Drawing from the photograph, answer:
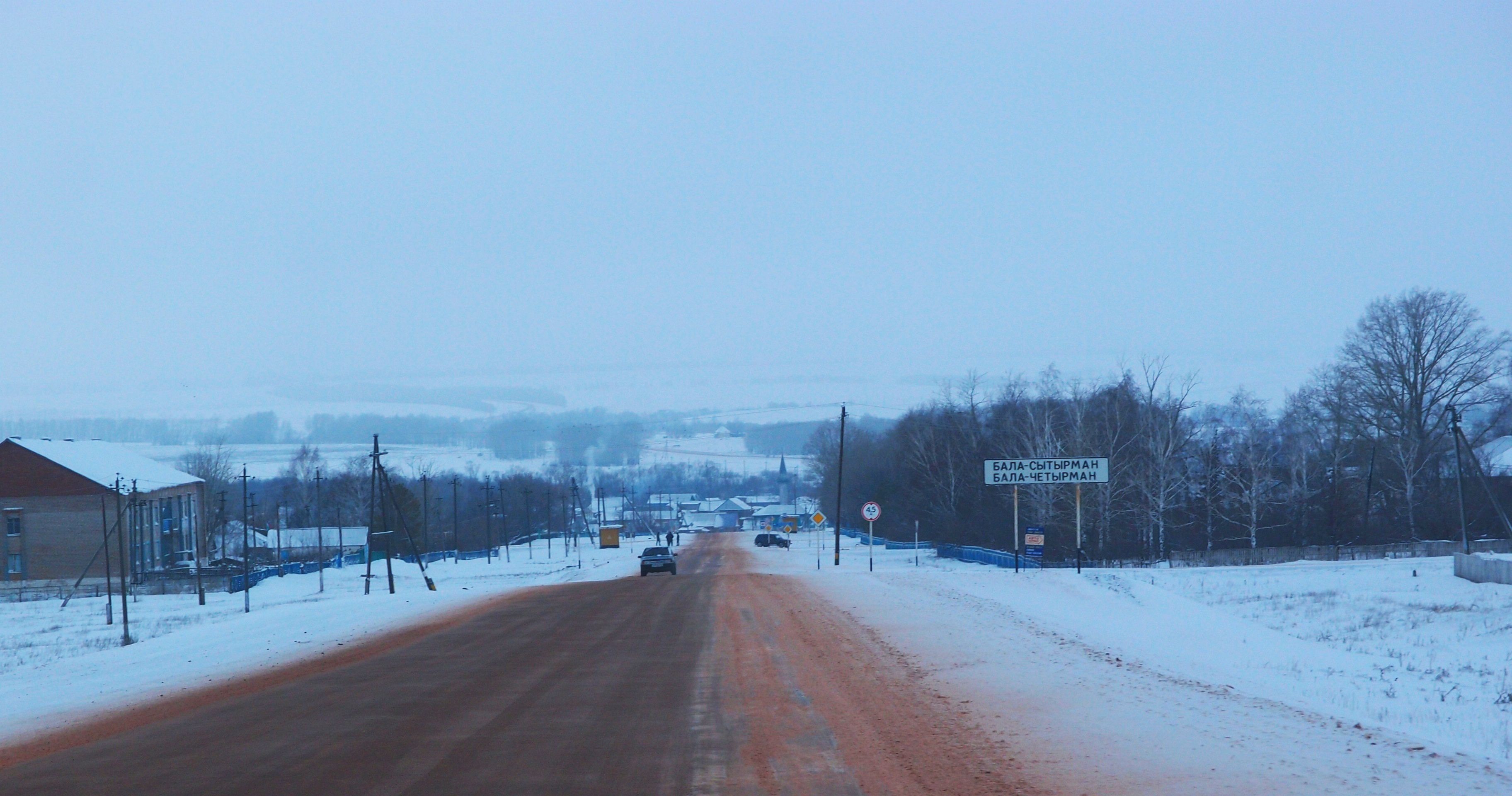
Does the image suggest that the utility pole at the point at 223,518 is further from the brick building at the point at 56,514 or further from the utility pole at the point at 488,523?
the utility pole at the point at 488,523

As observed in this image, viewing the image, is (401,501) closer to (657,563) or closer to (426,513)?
(426,513)

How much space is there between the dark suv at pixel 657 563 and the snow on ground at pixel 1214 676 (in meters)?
15.1

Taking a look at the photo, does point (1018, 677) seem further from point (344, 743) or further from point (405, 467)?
point (405, 467)

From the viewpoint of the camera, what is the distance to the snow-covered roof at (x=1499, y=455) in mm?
76562

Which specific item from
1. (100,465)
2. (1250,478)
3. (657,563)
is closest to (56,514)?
(100,465)

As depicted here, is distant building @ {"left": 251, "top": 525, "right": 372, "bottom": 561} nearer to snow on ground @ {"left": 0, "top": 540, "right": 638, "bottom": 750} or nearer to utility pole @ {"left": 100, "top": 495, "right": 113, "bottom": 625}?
utility pole @ {"left": 100, "top": 495, "right": 113, "bottom": 625}

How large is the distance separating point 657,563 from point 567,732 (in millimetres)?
38312

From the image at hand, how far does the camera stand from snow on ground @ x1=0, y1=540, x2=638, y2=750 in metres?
14.3

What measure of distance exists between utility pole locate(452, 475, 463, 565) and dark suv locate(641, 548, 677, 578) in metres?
30.6

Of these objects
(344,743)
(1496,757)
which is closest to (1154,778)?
(1496,757)

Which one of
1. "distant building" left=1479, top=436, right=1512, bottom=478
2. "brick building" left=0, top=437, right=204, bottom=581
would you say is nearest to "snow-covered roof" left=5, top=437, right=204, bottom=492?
"brick building" left=0, top=437, right=204, bottom=581

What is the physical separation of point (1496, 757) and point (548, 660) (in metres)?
11.1

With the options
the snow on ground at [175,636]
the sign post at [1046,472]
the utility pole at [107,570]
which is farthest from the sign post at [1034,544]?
the utility pole at [107,570]

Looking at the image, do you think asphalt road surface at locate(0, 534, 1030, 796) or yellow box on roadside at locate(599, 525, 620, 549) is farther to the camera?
yellow box on roadside at locate(599, 525, 620, 549)
